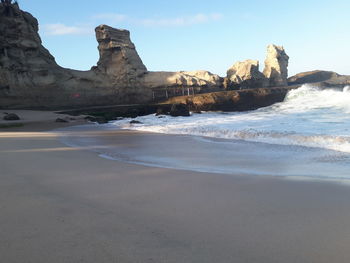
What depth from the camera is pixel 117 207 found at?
268 cm

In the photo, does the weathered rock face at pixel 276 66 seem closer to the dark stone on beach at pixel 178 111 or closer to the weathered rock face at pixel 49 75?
the weathered rock face at pixel 49 75

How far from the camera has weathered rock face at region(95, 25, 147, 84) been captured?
28312 mm

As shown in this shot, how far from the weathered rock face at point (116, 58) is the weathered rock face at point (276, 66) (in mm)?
21021

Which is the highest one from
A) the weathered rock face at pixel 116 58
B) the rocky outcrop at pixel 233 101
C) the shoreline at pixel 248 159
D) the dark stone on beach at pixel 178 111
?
the weathered rock face at pixel 116 58

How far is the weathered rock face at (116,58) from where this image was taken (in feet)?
92.9

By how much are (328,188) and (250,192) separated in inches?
34.0

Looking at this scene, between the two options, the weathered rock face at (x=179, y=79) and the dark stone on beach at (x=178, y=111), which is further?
the weathered rock face at (x=179, y=79)

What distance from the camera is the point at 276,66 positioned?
42094 mm

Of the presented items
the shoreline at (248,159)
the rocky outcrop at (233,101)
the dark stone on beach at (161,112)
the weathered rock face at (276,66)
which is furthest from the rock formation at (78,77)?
the shoreline at (248,159)

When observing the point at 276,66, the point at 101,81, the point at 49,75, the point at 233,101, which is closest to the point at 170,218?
the point at 233,101

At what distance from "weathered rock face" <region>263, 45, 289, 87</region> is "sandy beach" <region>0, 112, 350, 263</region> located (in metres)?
40.8

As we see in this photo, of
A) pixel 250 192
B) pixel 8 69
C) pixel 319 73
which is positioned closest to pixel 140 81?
pixel 8 69

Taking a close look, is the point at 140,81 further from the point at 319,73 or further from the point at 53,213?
the point at 319,73

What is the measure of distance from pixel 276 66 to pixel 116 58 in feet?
78.9
